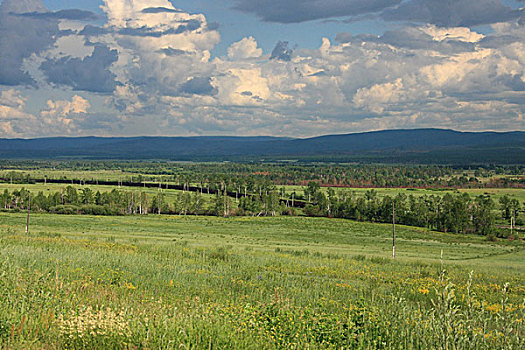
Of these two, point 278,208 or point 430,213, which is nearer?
point 430,213

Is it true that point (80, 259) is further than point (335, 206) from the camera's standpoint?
No

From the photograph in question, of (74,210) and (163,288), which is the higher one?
(163,288)

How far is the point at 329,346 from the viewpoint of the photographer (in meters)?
7.27

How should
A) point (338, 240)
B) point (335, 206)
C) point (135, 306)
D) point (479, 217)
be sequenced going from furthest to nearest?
1. point (335, 206)
2. point (479, 217)
3. point (338, 240)
4. point (135, 306)

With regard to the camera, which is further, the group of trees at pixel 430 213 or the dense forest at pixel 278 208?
the dense forest at pixel 278 208

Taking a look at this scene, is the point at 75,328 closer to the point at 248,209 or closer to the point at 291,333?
the point at 291,333

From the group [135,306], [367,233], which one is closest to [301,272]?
[135,306]

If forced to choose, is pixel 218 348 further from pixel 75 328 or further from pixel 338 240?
pixel 338 240

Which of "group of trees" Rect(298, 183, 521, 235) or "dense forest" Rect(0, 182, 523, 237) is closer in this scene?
"group of trees" Rect(298, 183, 521, 235)

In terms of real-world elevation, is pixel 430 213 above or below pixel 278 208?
above

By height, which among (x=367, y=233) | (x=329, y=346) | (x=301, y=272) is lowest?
(x=367, y=233)

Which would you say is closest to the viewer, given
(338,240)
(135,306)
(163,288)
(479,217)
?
(135,306)

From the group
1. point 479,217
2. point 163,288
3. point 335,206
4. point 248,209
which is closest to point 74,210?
point 248,209

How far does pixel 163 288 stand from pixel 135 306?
3.08 metres
